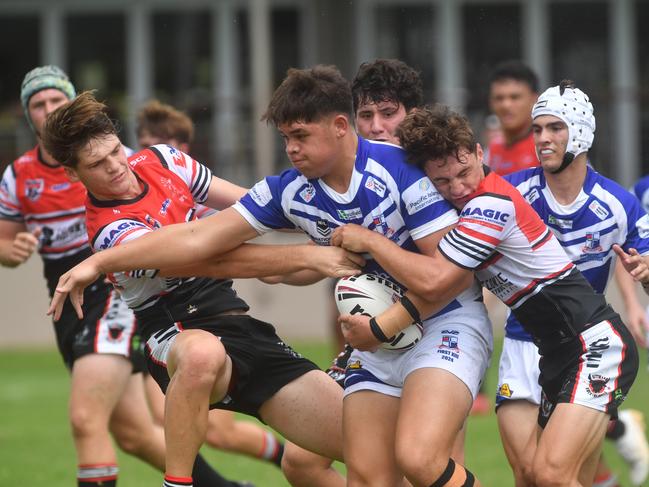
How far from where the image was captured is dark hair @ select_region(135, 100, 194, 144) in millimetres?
7965

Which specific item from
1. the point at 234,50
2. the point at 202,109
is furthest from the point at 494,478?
the point at 234,50

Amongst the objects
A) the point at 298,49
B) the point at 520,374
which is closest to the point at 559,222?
the point at 520,374

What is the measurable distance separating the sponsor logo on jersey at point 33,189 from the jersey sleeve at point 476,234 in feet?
9.67

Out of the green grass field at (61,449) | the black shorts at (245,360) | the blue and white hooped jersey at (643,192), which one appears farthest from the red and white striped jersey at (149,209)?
the blue and white hooped jersey at (643,192)

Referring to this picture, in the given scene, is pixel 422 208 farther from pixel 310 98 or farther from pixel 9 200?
pixel 9 200

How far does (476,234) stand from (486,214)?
0.11m

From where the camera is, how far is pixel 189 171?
6289mm

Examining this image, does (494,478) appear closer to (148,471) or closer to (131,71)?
(148,471)

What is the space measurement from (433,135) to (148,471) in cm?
472

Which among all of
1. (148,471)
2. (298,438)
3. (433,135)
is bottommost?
(148,471)

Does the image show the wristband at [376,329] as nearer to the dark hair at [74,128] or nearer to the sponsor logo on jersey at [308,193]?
the sponsor logo on jersey at [308,193]

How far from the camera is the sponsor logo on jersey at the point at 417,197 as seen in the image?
5.45 meters

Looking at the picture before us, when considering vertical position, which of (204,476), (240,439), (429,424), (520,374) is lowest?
(240,439)

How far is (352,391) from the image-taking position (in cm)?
578
